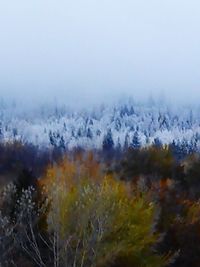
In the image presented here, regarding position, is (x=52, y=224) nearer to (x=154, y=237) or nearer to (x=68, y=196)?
(x=68, y=196)

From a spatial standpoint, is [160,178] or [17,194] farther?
[160,178]

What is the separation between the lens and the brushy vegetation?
2305 cm

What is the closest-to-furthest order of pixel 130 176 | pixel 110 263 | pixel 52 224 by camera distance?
1. pixel 52 224
2. pixel 110 263
3. pixel 130 176

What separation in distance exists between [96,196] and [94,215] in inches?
28.1

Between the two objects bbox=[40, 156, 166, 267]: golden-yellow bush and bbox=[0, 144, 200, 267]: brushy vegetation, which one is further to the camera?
bbox=[0, 144, 200, 267]: brushy vegetation

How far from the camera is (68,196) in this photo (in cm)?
2467

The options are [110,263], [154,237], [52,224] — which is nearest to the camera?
[52,224]

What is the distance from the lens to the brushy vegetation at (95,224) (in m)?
23.0

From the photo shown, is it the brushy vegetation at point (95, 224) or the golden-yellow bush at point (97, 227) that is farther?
the brushy vegetation at point (95, 224)

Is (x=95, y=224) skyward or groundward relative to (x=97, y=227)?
skyward

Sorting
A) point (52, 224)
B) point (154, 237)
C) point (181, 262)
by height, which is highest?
point (52, 224)

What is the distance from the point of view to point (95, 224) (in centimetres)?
2314

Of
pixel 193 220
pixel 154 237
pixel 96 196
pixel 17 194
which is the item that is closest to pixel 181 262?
pixel 193 220

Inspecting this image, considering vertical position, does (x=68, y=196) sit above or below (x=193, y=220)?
above
